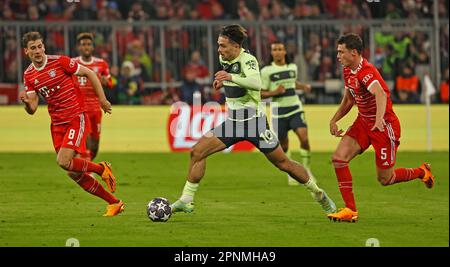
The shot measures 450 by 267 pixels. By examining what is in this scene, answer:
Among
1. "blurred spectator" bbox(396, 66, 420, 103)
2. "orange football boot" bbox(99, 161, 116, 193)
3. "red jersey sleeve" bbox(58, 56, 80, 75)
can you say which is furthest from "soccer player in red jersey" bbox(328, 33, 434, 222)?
"blurred spectator" bbox(396, 66, 420, 103)

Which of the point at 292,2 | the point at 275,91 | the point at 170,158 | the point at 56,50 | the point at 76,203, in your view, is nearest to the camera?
the point at 76,203

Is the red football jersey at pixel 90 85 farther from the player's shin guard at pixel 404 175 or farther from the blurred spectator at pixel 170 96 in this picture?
the blurred spectator at pixel 170 96

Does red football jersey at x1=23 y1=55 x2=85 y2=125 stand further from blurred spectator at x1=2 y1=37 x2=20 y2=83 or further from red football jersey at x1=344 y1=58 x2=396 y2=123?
blurred spectator at x1=2 y1=37 x2=20 y2=83

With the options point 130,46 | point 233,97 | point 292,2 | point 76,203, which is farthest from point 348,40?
point 292,2

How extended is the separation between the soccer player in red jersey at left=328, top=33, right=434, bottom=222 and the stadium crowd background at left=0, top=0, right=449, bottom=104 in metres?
13.2

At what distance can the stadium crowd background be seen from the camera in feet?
92.1

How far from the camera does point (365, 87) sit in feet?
47.3

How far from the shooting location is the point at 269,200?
695 inches

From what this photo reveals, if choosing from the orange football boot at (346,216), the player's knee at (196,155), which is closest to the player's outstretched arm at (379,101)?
the orange football boot at (346,216)

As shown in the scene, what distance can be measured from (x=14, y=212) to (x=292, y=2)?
16.3 metres

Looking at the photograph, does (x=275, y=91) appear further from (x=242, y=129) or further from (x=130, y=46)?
(x=130, y=46)

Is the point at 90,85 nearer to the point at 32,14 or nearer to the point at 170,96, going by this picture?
the point at 170,96

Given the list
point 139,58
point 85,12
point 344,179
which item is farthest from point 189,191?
point 85,12

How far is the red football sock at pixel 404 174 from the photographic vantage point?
49.1 ft
